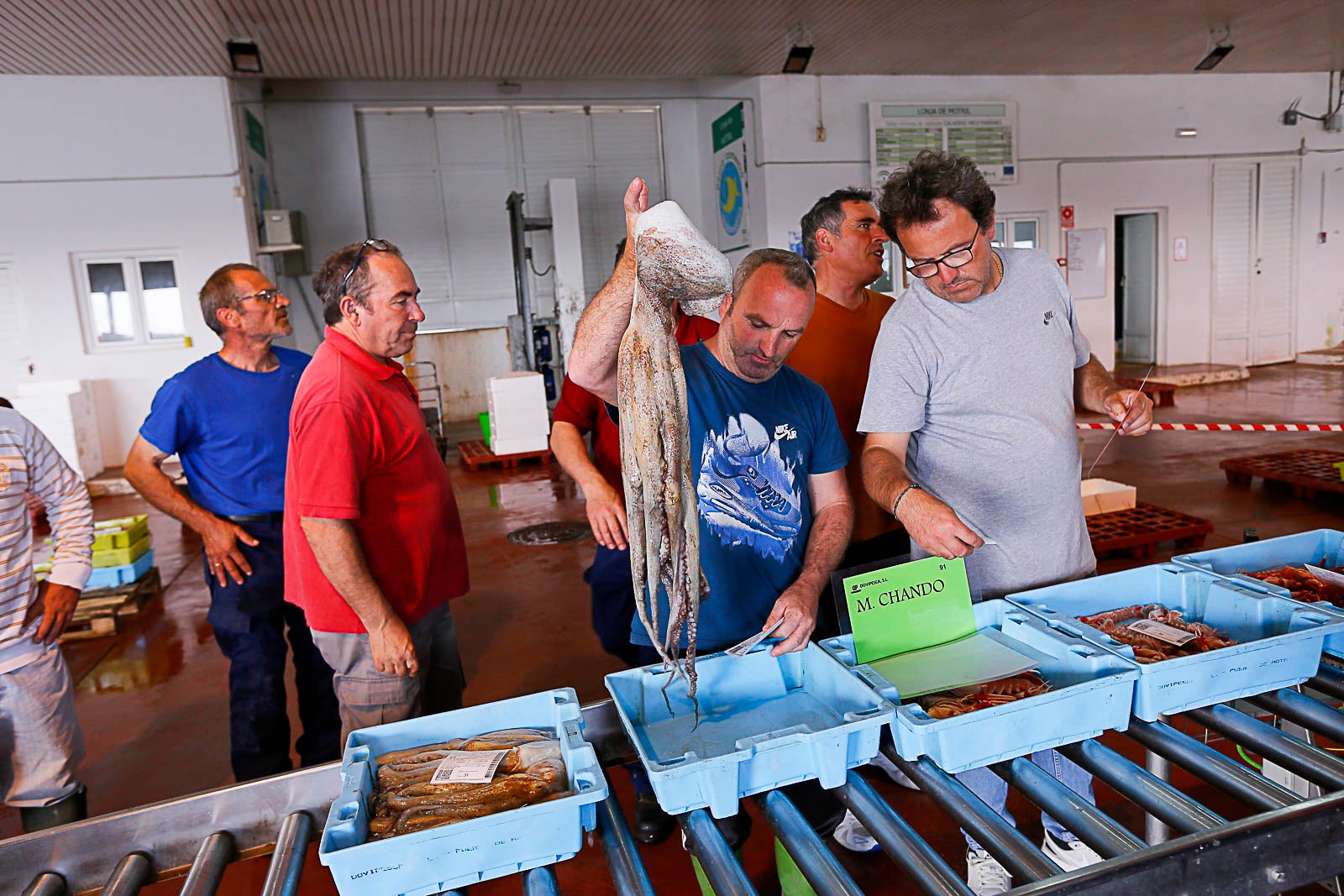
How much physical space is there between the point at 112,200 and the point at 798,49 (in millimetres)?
7047

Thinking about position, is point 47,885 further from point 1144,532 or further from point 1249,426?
point 1249,426

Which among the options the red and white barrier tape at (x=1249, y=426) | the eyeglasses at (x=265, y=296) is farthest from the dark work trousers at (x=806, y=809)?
the red and white barrier tape at (x=1249, y=426)

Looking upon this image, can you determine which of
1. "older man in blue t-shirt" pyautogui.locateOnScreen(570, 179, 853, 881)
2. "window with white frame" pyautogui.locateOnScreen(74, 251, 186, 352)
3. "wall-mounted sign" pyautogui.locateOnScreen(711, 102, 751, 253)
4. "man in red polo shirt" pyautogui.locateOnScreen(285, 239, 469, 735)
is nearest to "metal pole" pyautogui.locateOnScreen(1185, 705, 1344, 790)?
"older man in blue t-shirt" pyautogui.locateOnScreen(570, 179, 853, 881)

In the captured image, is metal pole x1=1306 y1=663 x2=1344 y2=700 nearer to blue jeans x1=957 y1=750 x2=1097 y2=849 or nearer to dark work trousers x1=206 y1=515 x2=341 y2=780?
blue jeans x1=957 y1=750 x2=1097 y2=849

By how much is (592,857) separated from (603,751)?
118cm

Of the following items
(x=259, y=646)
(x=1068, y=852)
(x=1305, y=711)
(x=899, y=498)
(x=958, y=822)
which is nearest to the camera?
(x=958, y=822)

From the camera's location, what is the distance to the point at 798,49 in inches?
348

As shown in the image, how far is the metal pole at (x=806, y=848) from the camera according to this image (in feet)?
3.41

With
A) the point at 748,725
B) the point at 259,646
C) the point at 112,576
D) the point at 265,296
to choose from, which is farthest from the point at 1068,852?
the point at 112,576

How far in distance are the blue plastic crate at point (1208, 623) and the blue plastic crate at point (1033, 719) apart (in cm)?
4

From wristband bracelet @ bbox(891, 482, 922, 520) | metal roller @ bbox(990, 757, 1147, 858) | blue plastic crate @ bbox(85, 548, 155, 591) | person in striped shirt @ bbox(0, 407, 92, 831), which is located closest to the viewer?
metal roller @ bbox(990, 757, 1147, 858)

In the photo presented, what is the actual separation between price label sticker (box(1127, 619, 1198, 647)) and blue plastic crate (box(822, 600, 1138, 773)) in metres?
0.17

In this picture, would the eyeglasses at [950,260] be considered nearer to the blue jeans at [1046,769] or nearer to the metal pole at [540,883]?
the blue jeans at [1046,769]

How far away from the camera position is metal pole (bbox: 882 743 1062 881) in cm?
105
